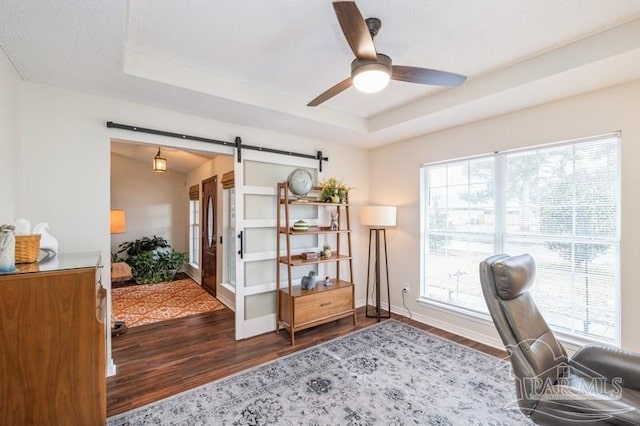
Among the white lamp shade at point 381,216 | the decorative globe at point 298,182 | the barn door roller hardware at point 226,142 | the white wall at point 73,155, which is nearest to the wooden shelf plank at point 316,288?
the white lamp shade at point 381,216

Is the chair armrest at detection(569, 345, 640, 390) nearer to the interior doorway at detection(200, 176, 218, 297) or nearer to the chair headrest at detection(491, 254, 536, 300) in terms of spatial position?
the chair headrest at detection(491, 254, 536, 300)

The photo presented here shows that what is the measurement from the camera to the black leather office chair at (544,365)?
1.33 metres

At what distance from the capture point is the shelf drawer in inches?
127

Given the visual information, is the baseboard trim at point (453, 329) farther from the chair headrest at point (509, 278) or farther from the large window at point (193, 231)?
the large window at point (193, 231)

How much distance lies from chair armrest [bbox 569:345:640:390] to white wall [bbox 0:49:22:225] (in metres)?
3.58

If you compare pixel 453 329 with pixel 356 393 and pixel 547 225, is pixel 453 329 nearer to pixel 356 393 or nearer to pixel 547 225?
pixel 547 225

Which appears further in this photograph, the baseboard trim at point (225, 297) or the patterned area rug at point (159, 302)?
the baseboard trim at point (225, 297)

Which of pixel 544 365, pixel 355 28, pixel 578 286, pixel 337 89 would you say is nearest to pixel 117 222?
pixel 337 89

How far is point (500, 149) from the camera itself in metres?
3.00

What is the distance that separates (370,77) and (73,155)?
2.46 meters

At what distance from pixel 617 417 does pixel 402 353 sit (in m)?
1.82

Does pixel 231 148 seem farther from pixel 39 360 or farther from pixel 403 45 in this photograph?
pixel 39 360

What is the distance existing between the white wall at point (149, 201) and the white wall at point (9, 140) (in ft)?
15.5

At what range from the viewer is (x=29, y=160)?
2.25 meters
